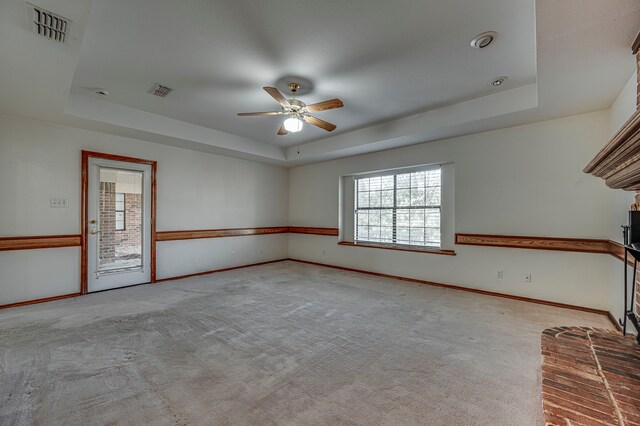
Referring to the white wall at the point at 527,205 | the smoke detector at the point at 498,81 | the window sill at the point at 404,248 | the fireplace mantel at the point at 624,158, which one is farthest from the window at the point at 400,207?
the fireplace mantel at the point at 624,158

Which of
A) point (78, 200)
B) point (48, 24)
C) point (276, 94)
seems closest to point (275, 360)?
point (276, 94)

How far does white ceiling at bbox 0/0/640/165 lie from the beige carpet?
2431 mm

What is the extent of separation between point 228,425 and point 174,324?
1740 mm

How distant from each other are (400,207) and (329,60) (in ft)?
10.6

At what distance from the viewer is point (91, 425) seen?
1.52 m

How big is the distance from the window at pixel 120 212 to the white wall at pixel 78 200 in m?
0.48

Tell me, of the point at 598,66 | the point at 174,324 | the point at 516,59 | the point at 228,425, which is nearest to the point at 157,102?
the point at 174,324

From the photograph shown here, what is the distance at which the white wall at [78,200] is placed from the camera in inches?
141

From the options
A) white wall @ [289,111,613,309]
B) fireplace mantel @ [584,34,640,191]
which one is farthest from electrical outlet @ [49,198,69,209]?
fireplace mantel @ [584,34,640,191]

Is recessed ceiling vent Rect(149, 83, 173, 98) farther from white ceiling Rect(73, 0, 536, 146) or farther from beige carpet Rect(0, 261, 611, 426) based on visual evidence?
beige carpet Rect(0, 261, 611, 426)

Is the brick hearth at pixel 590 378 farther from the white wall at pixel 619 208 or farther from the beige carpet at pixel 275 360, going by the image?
the white wall at pixel 619 208

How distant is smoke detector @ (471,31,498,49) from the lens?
226cm

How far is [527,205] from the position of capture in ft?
12.3

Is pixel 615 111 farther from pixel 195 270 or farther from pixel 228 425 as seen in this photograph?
pixel 195 270
